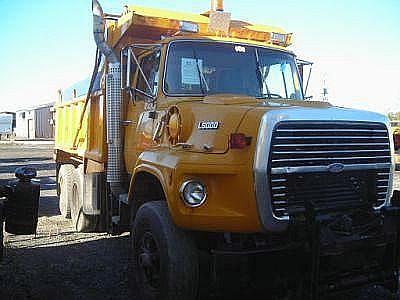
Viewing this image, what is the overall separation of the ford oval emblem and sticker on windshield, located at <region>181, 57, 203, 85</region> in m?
1.78

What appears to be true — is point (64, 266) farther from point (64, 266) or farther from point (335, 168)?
point (335, 168)

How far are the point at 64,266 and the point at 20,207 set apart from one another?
3.33ft

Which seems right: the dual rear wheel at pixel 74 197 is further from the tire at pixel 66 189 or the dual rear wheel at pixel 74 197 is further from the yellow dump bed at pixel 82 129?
the yellow dump bed at pixel 82 129

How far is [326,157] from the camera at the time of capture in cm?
369

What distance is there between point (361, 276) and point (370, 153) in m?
1.08

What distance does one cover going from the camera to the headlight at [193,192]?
355 cm

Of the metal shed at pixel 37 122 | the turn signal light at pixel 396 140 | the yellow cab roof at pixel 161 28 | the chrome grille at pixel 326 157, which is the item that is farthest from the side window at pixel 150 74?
the metal shed at pixel 37 122

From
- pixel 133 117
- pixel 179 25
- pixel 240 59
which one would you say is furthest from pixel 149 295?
pixel 179 25

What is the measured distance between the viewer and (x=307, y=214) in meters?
3.40

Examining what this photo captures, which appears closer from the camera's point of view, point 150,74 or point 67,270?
point 150,74

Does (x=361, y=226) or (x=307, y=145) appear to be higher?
(x=307, y=145)

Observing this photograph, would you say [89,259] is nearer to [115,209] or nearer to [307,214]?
[115,209]

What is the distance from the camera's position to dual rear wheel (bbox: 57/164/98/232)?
7.11 m

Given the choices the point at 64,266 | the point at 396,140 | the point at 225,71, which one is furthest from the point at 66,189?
the point at 396,140
